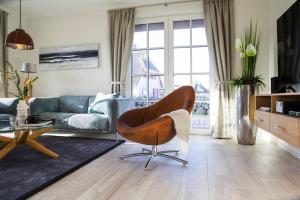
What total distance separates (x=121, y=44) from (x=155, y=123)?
251 cm

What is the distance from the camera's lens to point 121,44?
427cm

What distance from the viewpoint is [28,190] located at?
1644 millimetres

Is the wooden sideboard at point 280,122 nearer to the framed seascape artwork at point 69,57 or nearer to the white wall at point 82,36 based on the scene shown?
the white wall at point 82,36

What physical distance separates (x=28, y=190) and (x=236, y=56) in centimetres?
355

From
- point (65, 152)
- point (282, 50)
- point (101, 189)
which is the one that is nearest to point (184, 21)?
point (282, 50)

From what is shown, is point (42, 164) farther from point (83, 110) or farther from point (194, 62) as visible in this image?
point (194, 62)

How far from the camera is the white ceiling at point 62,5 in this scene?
165 inches

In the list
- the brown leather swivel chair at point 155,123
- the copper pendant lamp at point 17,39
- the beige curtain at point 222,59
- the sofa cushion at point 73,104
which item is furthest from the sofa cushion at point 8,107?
the beige curtain at point 222,59

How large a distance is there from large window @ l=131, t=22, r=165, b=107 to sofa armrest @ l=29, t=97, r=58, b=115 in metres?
1.52

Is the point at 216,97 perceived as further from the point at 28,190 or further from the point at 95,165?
the point at 28,190

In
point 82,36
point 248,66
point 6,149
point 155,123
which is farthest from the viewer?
point 82,36

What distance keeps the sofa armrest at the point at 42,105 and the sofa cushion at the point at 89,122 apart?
0.84 m

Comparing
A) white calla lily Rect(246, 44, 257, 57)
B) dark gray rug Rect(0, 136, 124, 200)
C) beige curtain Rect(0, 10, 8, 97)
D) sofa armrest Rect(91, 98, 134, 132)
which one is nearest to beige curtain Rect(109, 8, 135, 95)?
sofa armrest Rect(91, 98, 134, 132)

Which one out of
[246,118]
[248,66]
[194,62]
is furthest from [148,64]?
[246,118]
